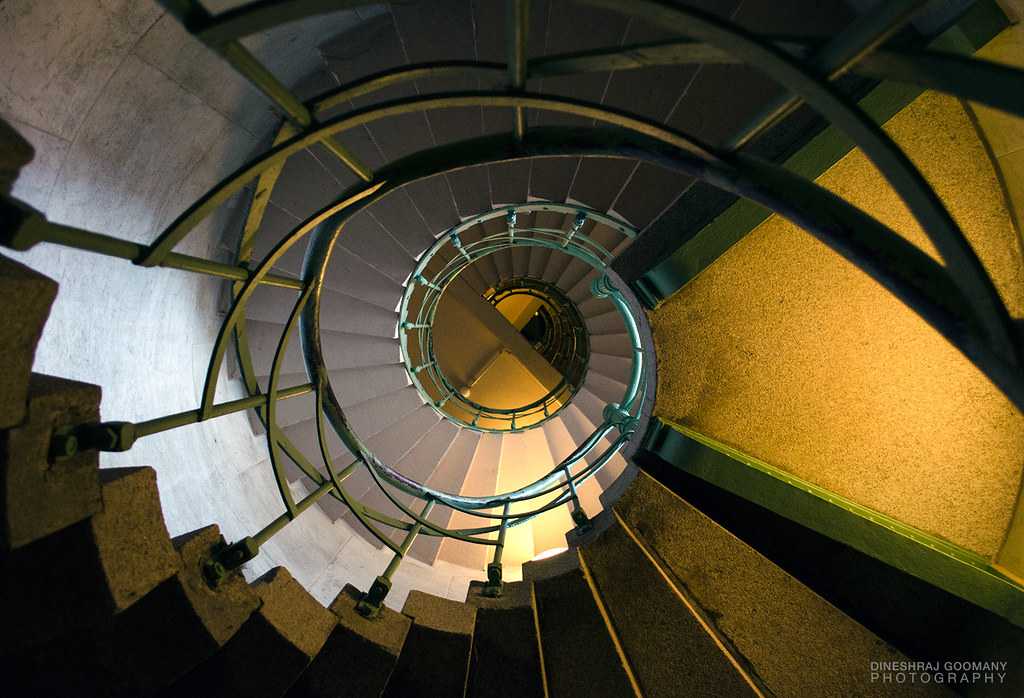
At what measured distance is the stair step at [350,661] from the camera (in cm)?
227

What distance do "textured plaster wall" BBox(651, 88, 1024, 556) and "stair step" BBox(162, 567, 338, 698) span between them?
221cm

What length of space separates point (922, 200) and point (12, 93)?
238 centimetres

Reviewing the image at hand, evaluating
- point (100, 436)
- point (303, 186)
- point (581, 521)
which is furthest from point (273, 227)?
point (581, 521)

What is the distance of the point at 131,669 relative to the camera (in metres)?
1.72

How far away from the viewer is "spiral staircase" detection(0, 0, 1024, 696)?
1.26m

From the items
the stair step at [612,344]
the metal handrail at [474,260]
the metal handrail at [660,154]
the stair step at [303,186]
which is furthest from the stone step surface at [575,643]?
the stair step at [612,344]

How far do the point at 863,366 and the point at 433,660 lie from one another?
2629 mm

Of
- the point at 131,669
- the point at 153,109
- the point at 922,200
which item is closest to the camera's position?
the point at 922,200

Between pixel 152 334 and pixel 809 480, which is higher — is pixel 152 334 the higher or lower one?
the higher one

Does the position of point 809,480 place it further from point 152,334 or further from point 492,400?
point 492,400

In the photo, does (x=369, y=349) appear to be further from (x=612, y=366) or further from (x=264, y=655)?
(x=612, y=366)

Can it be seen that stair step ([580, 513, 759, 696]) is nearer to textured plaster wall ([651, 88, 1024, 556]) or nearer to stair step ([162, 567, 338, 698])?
textured plaster wall ([651, 88, 1024, 556])

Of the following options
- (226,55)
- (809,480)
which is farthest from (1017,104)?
(809,480)

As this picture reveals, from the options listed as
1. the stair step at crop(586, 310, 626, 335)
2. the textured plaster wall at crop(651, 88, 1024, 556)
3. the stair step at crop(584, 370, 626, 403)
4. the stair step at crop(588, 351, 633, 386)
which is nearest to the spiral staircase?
the textured plaster wall at crop(651, 88, 1024, 556)
